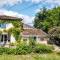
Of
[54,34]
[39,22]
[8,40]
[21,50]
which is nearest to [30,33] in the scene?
[54,34]

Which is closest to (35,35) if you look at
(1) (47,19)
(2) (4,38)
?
(2) (4,38)

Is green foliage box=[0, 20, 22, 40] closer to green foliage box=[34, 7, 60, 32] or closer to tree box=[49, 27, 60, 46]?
tree box=[49, 27, 60, 46]

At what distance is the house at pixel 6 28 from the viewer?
5019cm

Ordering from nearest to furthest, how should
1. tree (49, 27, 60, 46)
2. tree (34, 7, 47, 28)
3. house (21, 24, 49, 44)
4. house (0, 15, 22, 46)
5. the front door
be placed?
1. house (0, 15, 22, 46)
2. the front door
3. house (21, 24, 49, 44)
4. tree (49, 27, 60, 46)
5. tree (34, 7, 47, 28)

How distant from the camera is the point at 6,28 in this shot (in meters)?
50.4

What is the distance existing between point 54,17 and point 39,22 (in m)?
14.1

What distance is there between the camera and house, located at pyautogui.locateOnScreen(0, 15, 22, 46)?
50.2m

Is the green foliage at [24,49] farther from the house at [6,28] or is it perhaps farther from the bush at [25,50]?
the house at [6,28]

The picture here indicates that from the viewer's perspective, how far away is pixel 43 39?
207ft

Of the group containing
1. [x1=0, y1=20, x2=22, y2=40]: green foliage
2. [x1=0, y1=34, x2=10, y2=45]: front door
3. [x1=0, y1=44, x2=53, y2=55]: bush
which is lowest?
[x1=0, y1=44, x2=53, y2=55]: bush

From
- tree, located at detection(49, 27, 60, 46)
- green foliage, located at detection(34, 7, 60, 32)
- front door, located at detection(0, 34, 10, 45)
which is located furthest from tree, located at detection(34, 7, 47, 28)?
front door, located at detection(0, 34, 10, 45)

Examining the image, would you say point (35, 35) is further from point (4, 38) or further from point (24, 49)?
point (24, 49)

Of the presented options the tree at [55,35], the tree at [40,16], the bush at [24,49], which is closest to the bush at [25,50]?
the bush at [24,49]

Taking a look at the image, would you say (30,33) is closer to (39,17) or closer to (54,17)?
(54,17)
